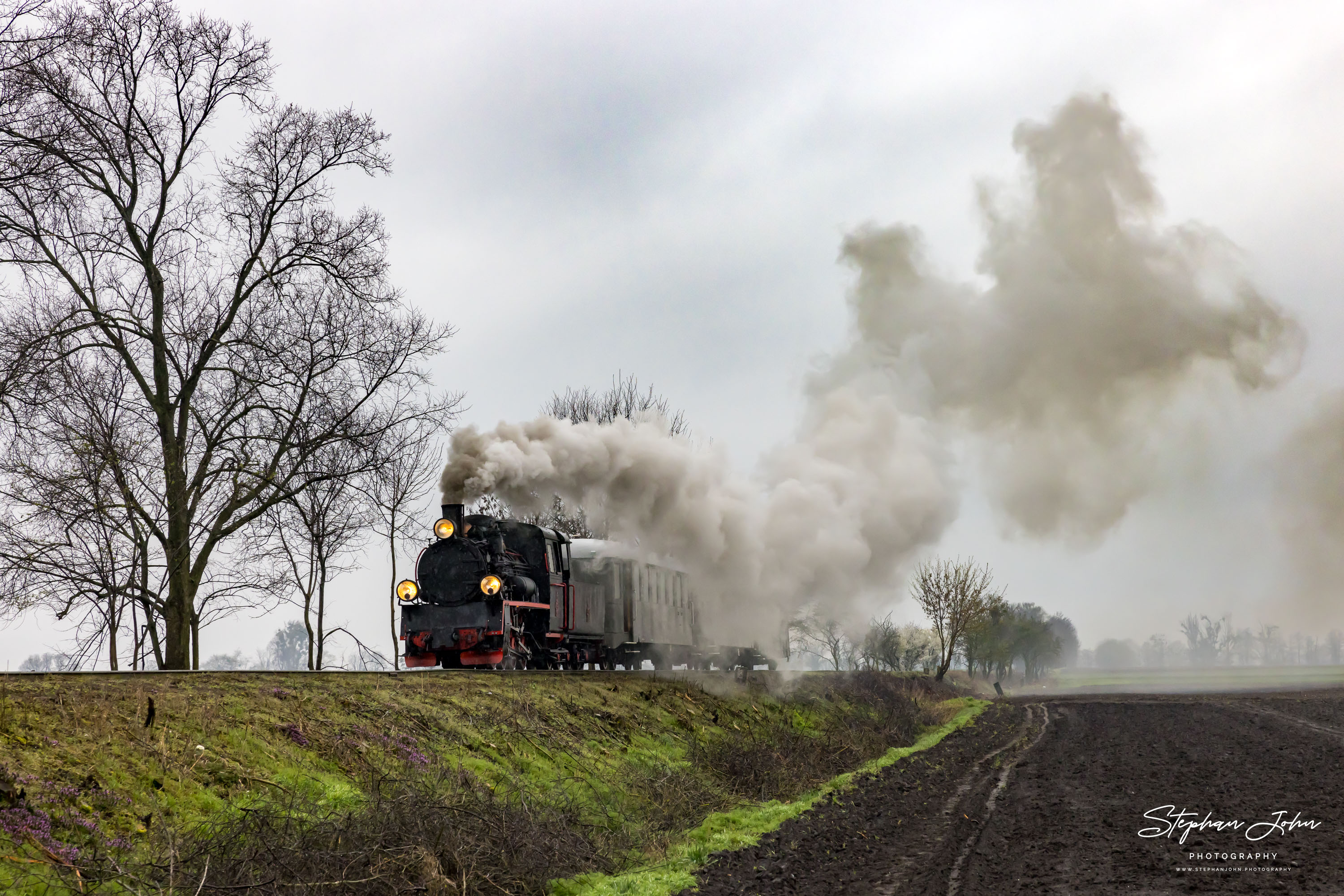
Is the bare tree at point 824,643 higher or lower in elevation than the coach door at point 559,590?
lower

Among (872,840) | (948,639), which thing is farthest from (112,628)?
(948,639)

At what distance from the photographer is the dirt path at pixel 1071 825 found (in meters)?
9.62

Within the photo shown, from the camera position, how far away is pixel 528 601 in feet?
66.8

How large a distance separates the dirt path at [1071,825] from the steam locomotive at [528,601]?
770 centimetres

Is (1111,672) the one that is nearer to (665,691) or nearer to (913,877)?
(665,691)

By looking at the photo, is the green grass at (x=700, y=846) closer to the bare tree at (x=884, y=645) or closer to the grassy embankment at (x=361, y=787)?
the grassy embankment at (x=361, y=787)

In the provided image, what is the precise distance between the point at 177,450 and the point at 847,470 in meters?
16.8

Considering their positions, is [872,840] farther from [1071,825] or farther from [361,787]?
[361,787]

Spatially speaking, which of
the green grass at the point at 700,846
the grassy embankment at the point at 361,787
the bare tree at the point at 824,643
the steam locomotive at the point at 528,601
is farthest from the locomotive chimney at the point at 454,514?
the bare tree at the point at 824,643

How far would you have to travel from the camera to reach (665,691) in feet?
69.3

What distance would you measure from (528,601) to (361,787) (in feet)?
35.8

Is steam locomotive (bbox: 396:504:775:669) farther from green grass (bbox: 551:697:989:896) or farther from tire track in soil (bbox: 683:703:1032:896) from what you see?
tire track in soil (bbox: 683:703:1032:896)

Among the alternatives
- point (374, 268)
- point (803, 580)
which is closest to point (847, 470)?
point (803, 580)

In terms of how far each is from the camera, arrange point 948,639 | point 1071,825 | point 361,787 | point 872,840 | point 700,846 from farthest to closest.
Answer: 1. point 948,639
2. point 1071,825
3. point 872,840
4. point 700,846
5. point 361,787
